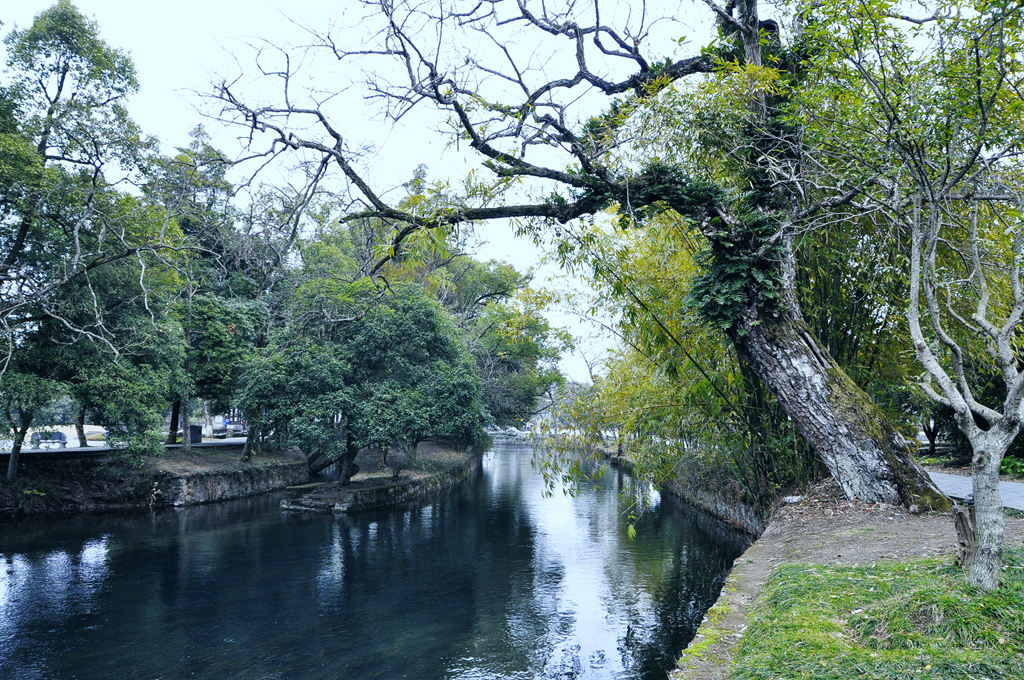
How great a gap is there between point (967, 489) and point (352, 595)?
10593 mm

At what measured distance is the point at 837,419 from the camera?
659 cm

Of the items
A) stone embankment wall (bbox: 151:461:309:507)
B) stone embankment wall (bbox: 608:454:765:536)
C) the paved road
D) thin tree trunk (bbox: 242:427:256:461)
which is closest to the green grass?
the paved road

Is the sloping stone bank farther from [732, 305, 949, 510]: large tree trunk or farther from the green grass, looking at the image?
the green grass

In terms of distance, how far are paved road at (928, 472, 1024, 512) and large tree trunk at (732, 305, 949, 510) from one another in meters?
1.66

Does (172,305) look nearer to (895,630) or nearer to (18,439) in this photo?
(18,439)

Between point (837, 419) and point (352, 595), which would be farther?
point (352, 595)

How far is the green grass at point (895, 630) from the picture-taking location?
2.97 meters

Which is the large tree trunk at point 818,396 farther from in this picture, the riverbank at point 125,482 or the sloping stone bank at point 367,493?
the riverbank at point 125,482

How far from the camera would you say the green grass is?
2.97 meters

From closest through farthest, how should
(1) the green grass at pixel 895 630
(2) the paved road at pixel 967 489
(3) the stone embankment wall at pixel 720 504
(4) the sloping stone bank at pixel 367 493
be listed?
1. (1) the green grass at pixel 895 630
2. (2) the paved road at pixel 967 489
3. (3) the stone embankment wall at pixel 720 504
4. (4) the sloping stone bank at pixel 367 493

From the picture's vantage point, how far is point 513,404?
32906 mm

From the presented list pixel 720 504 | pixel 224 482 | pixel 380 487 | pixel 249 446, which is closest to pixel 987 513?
pixel 720 504

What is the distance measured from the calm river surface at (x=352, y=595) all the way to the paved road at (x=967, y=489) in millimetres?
3943

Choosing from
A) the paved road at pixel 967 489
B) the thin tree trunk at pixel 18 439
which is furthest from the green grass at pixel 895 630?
the thin tree trunk at pixel 18 439
